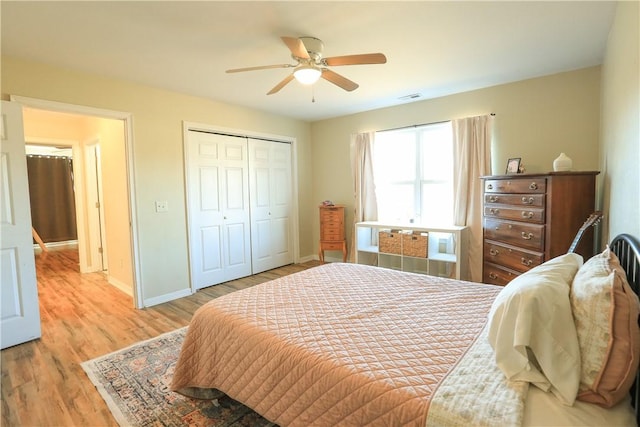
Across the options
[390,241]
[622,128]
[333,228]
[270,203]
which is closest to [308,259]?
[333,228]

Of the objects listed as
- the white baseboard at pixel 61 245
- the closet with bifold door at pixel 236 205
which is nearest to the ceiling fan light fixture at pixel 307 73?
the closet with bifold door at pixel 236 205

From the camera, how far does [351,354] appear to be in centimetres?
128

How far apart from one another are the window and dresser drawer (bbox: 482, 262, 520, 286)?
1011 millimetres

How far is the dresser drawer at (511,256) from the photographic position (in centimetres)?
265

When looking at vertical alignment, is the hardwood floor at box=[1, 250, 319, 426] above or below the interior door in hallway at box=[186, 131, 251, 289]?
below

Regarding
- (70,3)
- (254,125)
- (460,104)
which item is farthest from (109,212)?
(460,104)

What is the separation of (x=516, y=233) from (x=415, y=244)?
125cm

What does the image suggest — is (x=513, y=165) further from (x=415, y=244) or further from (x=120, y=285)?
(x=120, y=285)

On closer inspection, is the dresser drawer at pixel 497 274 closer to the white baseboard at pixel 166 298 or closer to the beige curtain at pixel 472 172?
the beige curtain at pixel 472 172

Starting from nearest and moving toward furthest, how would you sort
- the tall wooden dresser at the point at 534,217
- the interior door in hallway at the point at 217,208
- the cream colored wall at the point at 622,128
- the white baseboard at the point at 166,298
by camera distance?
the cream colored wall at the point at 622,128, the tall wooden dresser at the point at 534,217, the white baseboard at the point at 166,298, the interior door in hallway at the point at 217,208

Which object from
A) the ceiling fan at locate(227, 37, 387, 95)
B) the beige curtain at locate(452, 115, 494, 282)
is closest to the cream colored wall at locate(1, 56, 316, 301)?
the ceiling fan at locate(227, 37, 387, 95)

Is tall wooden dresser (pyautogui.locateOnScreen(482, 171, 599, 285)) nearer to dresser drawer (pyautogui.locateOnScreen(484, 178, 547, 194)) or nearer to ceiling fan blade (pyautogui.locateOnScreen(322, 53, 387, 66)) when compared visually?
dresser drawer (pyautogui.locateOnScreen(484, 178, 547, 194))

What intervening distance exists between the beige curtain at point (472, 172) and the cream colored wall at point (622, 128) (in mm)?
1145

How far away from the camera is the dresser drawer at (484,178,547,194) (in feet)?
8.46
